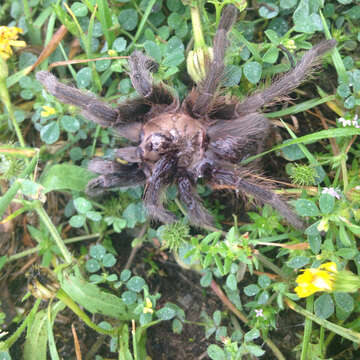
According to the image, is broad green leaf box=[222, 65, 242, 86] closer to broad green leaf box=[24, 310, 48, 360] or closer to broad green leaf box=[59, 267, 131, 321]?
broad green leaf box=[59, 267, 131, 321]

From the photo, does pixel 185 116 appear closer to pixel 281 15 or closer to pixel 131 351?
pixel 281 15

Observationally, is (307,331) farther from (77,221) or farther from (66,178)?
(66,178)

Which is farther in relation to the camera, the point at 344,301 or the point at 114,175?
the point at 114,175

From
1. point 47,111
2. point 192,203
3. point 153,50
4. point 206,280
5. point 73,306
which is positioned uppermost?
point 153,50

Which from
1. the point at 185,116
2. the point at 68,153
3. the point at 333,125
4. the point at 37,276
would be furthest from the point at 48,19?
the point at 333,125

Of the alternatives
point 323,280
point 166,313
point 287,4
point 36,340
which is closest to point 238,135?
point 323,280

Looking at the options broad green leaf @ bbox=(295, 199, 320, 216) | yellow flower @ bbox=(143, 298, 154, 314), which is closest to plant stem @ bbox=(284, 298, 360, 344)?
broad green leaf @ bbox=(295, 199, 320, 216)
